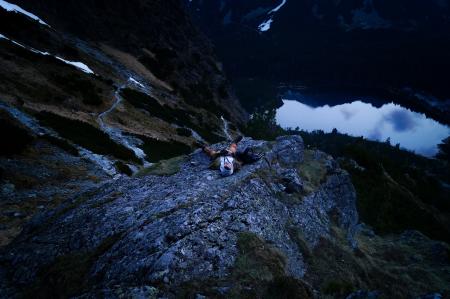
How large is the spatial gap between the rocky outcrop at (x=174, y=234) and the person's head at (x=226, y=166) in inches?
16.4

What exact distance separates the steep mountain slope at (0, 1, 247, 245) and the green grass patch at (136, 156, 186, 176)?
6.12m

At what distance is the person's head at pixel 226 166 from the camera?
16.0 metres

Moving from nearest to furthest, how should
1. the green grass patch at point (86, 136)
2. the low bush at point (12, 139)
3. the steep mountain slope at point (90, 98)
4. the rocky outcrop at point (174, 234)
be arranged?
the rocky outcrop at point (174, 234) < the low bush at point (12, 139) < the steep mountain slope at point (90, 98) < the green grass patch at point (86, 136)

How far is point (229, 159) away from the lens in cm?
1661

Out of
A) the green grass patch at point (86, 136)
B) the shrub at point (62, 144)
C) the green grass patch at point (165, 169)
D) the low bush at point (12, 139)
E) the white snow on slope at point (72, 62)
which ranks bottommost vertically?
the low bush at point (12, 139)

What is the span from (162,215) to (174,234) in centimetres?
143

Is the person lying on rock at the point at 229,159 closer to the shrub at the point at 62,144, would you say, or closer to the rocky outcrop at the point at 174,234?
the rocky outcrop at the point at 174,234

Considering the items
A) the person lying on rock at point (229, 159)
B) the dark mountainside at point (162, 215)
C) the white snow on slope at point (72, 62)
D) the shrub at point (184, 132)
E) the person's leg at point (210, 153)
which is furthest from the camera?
the shrub at point (184, 132)

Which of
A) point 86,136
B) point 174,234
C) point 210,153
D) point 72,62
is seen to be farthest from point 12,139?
point 72,62

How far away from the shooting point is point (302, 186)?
1744cm

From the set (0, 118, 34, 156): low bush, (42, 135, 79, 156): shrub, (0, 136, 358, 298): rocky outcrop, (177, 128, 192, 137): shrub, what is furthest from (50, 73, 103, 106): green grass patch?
(0, 136, 358, 298): rocky outcrop

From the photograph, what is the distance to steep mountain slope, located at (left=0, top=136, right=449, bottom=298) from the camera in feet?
32.8

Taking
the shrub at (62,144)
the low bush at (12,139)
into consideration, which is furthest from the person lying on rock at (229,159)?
the low bush at (12,139)

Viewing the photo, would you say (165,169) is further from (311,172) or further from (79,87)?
(79,87)
